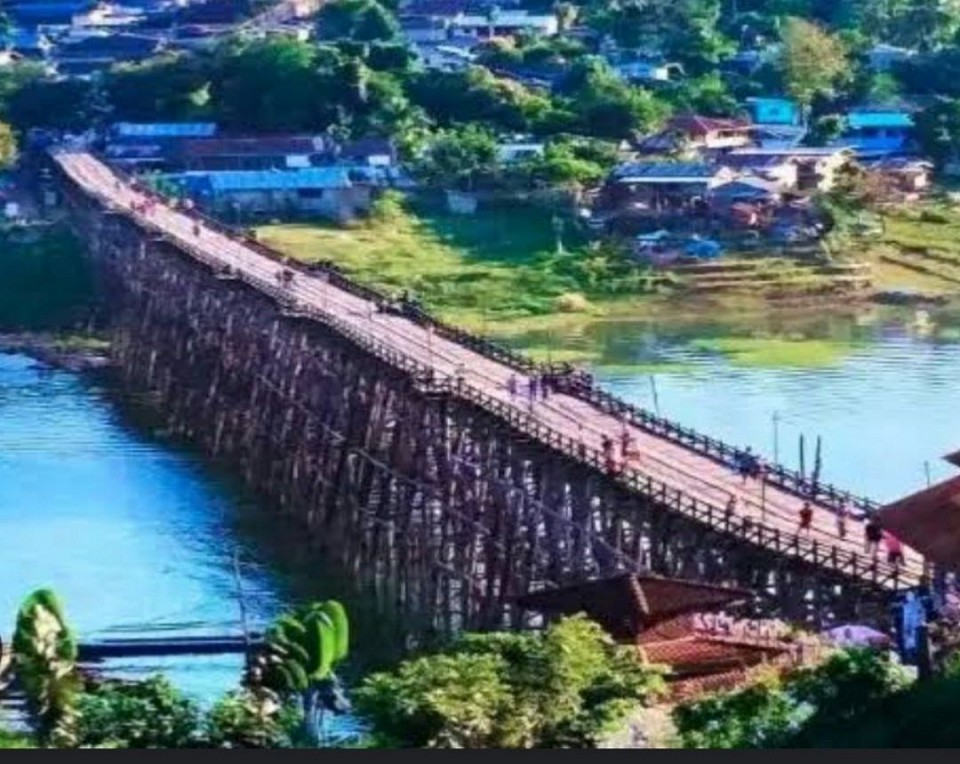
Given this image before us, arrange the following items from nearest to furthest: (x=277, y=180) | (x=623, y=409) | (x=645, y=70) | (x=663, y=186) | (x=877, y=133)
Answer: (x=623, y=409)
(x=663, y=186)
(x=277, y=180)
(x=877, y=133)
(x=645, y=70)

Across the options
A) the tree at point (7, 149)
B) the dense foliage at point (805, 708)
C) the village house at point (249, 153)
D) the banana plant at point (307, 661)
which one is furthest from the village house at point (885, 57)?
the dense foliage at point (805, 708)

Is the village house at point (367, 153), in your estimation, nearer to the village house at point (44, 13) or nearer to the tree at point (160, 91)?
the tree at point (160, 91)

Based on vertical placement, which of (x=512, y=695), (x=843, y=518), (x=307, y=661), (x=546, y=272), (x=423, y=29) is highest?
(x=512, y=695)

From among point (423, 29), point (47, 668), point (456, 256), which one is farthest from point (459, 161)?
point (47, 668)

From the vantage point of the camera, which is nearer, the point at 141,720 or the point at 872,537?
the point at 141,720

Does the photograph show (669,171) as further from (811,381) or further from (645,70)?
(811,381)

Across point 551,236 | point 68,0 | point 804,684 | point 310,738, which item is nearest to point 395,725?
point 310,738

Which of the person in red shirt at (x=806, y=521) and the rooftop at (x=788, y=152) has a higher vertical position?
the person in red shirt at (x=806, y=521)

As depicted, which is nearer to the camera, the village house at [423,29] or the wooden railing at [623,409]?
the wooden railing at [623,409]
